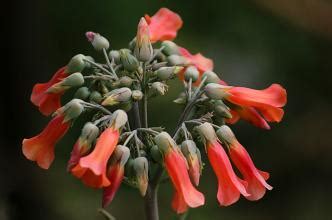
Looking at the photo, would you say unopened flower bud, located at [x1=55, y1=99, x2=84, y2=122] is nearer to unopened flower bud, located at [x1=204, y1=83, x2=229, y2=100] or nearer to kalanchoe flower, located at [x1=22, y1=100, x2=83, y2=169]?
kalanchoe flower, located at [x1=22, y1=100, x2=83, y2=169]

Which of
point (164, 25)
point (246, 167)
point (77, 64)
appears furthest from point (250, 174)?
point (164, 25)

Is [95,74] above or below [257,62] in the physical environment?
above

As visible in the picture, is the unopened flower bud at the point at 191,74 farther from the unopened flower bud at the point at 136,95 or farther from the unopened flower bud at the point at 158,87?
the unopened flower bud at the point at 136,95

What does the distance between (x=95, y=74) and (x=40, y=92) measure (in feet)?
1.37

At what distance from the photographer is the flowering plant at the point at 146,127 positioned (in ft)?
12.4

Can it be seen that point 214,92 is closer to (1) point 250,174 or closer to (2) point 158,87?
(2) point 158,87

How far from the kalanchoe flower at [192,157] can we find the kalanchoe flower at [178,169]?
0.09 ft

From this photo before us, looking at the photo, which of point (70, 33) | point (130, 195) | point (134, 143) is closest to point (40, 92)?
point (134, 143)

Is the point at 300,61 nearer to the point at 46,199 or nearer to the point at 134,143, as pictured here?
the point at 46,199

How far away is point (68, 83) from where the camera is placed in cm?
409

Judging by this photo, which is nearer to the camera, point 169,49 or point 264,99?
point 264,99

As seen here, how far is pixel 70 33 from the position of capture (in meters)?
8.56

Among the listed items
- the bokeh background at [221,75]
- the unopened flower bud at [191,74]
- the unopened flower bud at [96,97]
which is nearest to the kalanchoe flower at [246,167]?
the unopened flower bud at [191,74]

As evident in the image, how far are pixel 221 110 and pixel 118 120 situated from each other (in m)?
0.54
